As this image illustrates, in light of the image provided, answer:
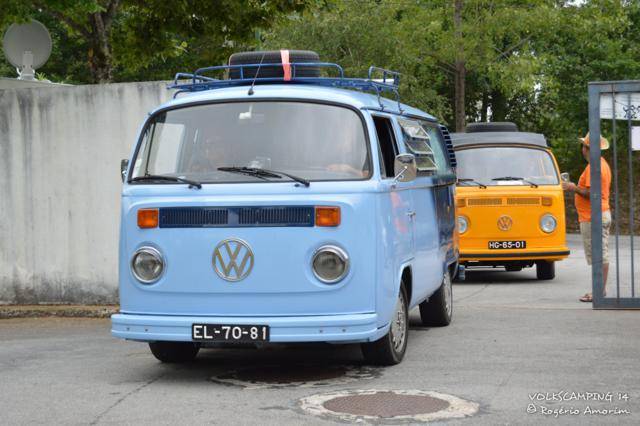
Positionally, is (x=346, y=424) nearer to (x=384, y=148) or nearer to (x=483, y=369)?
(x=483, y=369)

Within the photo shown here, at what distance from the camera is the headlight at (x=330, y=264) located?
8.05 m

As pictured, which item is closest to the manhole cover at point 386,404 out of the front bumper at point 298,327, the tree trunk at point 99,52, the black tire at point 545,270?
the front bumper at point 298,327

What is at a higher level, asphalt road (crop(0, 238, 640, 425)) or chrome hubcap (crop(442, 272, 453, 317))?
chrome hubcap (crop(442, 272, 453, 317))

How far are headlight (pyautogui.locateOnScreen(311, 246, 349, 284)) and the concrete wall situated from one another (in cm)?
559

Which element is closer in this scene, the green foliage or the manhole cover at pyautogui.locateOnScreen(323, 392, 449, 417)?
the manhole cover at pyautogui.locateOnScreen(323, 392, 449, 417)

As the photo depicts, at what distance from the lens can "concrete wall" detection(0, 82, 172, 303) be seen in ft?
43.5

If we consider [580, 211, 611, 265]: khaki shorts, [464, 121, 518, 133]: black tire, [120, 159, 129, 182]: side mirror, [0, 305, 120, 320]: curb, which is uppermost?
[464, 121, 518, 133]: black tire

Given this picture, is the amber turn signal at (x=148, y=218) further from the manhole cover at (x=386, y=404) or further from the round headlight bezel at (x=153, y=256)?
the manhole cover at (x=386, y=404)

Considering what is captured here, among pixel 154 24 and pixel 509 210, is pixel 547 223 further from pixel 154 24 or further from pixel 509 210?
pixel 154 24

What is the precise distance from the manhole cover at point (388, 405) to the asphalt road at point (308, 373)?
12 cm

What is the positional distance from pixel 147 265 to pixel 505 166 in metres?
10.3

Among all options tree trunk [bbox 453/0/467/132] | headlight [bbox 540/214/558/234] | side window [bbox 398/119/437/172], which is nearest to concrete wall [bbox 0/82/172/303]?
side window [bbox 398/119/437/172]

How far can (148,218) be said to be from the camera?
8.31m

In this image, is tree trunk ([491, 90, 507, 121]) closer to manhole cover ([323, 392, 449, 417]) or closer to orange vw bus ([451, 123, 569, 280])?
orange vw bus ([451, 123, 569, 280])
